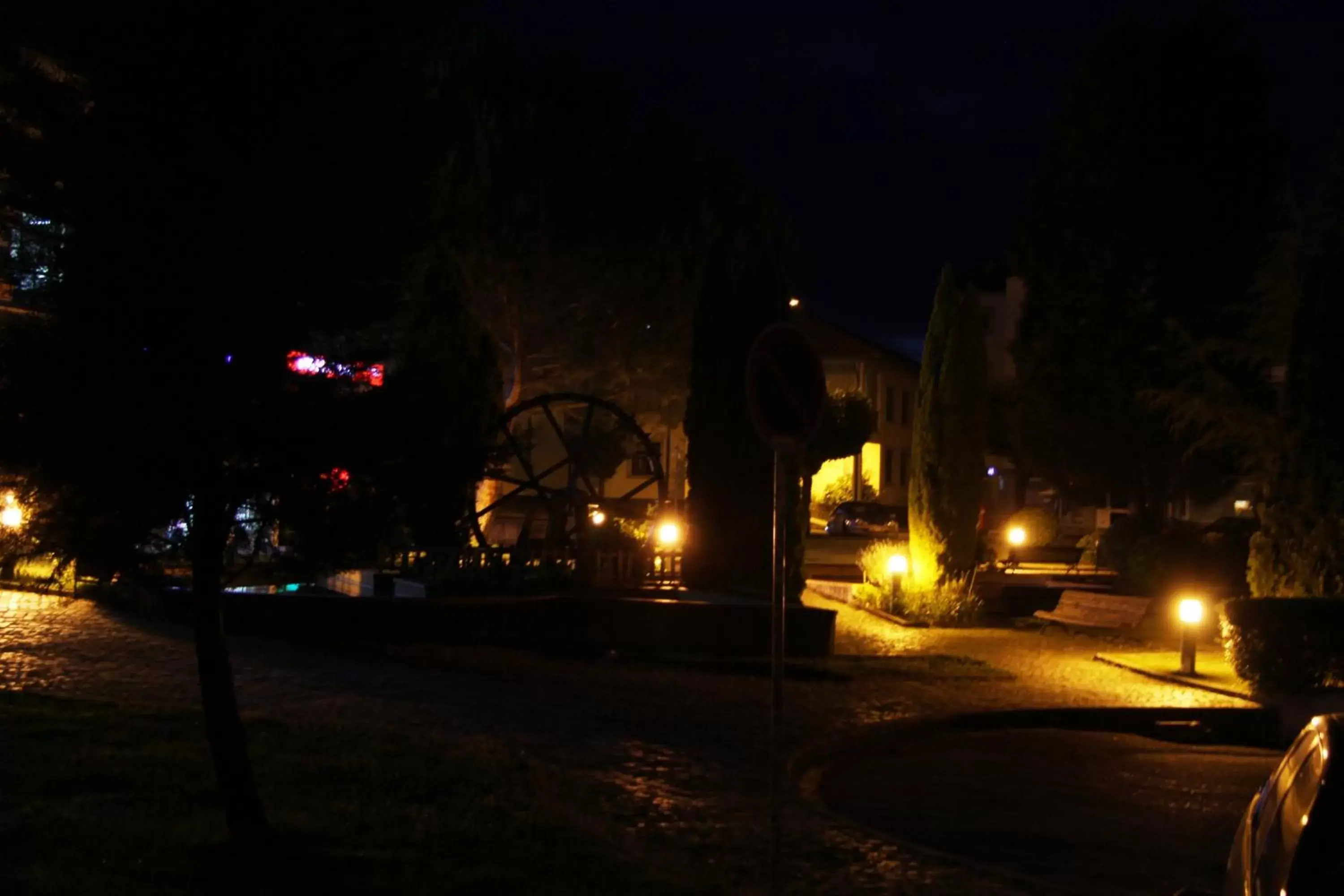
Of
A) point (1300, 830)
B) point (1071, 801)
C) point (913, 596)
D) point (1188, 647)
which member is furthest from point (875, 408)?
point (1300, 830)

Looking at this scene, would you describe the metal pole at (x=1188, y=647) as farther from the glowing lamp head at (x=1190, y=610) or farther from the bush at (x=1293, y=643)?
the bush at (x=1293, y=643)

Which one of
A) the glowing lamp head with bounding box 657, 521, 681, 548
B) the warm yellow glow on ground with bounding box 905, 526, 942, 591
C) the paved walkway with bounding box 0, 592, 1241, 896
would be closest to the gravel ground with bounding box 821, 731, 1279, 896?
the paved walkway with bounding box 0, 592, 1241, 896

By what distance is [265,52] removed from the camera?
7.55 meters

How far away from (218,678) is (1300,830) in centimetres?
554

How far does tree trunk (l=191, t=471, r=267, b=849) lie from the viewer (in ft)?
25.5

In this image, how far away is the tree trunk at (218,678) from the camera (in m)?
7.77

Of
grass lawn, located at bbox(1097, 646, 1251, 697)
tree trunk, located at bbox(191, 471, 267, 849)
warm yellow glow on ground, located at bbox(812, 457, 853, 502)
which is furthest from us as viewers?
warm yellow glow on ground, located at bbox(812, 457, 853, 502)

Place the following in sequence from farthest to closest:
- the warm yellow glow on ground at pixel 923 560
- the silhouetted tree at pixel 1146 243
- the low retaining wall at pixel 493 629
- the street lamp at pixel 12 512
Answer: the silhouetted tree at pixel 1146 243, the warm yellow glow on ground at pixel 923 560, the low retaining wall at pixel 493 629, the street lamp at pixel 12 512

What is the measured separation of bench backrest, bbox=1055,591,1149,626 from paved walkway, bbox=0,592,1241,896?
1.78 metres

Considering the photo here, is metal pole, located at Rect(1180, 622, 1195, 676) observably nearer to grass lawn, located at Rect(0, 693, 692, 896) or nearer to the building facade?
grass lawn, located at Rect(0, 693, 692, 896)

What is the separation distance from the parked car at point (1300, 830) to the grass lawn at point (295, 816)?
3.14m

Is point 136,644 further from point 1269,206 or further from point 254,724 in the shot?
point 1269,206

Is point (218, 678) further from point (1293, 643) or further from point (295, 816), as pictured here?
point (1293, 643)

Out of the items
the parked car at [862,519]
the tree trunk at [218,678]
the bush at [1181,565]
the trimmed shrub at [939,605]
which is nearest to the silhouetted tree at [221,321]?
the tree trunk at [218,678]
